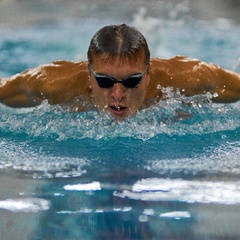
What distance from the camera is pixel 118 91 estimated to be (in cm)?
146

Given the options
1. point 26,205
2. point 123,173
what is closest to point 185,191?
point 123,173

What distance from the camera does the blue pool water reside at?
982mm

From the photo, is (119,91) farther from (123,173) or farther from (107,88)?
(123,173)

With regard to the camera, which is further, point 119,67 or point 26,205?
point 119,67

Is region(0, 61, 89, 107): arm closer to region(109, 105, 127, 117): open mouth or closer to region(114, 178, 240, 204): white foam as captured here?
region(109, 105, 127, 117): open mouth

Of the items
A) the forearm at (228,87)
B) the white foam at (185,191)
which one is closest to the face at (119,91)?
the forearm at (228,87)

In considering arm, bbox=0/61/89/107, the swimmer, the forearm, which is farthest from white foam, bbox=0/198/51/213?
the forearm

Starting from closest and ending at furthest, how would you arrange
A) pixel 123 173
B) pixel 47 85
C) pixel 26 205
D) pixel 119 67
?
pixel 26 205 < pixel 123 173 < pixel 119 67 < pixel 47 85

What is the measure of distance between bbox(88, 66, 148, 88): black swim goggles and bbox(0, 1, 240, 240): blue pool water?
12cm

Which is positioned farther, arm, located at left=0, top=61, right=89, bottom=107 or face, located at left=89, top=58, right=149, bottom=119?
arm, located at left=0, top=61, right=89, bottom=107

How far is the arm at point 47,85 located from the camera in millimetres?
1645

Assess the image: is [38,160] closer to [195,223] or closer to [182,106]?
[195,223]

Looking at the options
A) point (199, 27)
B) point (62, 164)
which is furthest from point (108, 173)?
point (199, 27)

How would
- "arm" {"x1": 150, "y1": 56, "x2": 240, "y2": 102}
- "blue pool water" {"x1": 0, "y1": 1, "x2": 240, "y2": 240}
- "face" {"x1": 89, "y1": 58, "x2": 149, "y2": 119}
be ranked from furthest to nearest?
"arm" {"x1": 150, "y1": 56, "x2": 240, "y2": 102}
"face" {"x1": 89, "y1": 58, "x2": 149, "y2": 119}
"blue pool water" {"x1": 0, "y1": 1, "x2": 240, "y2": 240}
